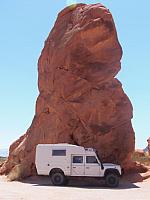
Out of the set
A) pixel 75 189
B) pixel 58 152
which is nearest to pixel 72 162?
pixel 58 152

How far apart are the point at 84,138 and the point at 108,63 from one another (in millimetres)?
6734

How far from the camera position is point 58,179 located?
2564 centimetres

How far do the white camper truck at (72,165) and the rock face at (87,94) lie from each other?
4217 mm

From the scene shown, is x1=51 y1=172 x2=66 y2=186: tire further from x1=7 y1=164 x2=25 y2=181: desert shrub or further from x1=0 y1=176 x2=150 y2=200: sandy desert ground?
x1=7 y1=164 x2=25 y2=181: desert shrub

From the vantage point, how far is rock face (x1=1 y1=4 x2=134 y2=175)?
30391 millimetres

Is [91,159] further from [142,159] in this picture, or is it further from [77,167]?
[142,159]

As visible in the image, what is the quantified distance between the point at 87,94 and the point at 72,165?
729 cm

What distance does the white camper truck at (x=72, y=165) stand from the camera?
2516 cm

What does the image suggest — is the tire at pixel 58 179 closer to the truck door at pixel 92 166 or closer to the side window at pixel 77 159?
the side window at pixel 77 159

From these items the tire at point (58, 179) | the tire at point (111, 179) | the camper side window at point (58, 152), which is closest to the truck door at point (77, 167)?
the tire at point (58, 179)

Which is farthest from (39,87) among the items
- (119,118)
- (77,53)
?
(119,118)

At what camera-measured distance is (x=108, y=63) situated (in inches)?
1261

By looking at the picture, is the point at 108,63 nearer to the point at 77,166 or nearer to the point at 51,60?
the point at 51,60

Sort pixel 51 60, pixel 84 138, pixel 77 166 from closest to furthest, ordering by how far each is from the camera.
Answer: pixel 77 166
pixel 84 138
pixel 51 60
